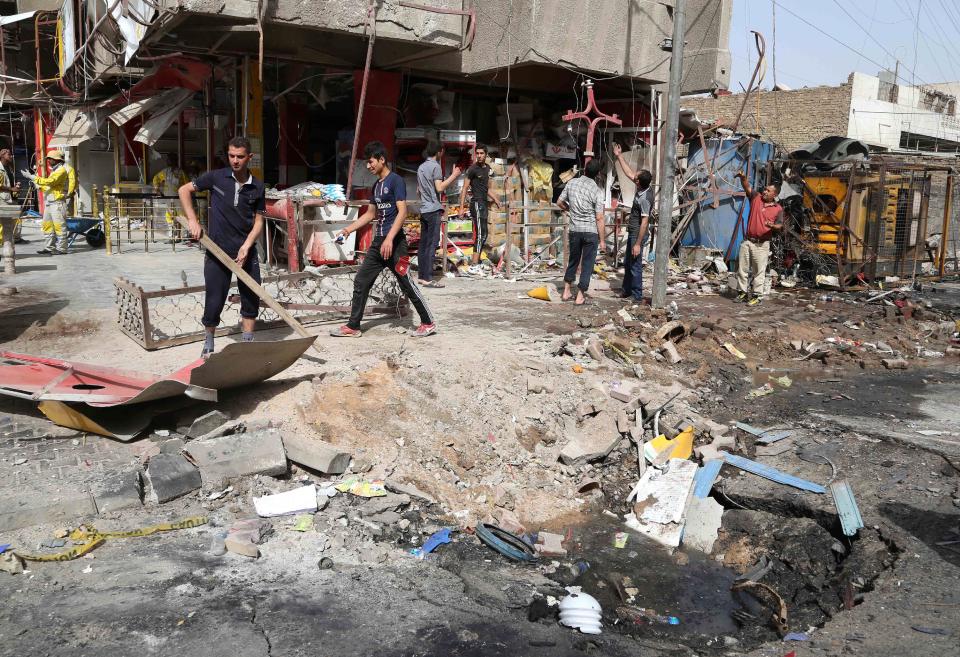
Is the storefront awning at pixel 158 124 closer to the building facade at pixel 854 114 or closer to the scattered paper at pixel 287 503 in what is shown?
the scattered paper at pixel 287 503

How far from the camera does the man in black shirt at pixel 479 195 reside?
12.2 metres

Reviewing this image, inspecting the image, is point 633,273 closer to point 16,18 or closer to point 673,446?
point 673,446

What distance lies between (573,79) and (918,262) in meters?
7.15

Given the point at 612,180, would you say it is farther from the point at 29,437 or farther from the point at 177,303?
the point at 29,437

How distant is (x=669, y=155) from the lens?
867 cm

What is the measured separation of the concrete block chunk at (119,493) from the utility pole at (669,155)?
6500 millimetres

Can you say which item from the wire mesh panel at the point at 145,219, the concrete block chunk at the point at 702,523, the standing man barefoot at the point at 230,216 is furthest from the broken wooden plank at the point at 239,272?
the wire mesh panel at the point at 145,219

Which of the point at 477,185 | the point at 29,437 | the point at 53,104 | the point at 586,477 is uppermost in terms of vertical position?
the point at 53,104

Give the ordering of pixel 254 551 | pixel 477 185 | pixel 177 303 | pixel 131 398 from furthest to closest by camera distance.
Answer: pixel 477 185 < pixel 177 303 < pixel 131 398 < pixel 254 551

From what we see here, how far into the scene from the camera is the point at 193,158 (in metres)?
15.5

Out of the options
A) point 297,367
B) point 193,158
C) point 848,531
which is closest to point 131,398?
point 297,367

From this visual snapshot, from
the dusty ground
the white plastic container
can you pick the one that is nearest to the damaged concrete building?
the dusty ground

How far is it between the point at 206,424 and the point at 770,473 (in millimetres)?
3880

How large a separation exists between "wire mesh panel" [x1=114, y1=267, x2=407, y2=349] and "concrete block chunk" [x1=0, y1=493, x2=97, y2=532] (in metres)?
2.53
